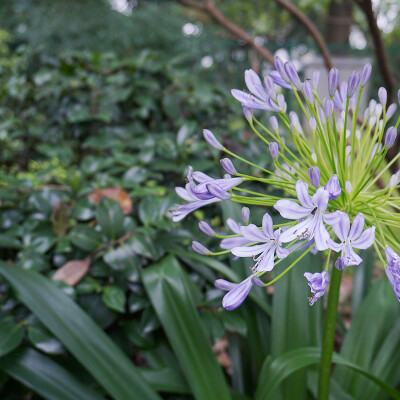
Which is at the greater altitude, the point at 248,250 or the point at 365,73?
the point at 365,73

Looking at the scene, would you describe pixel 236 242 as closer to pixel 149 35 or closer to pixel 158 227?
pixel 158 227

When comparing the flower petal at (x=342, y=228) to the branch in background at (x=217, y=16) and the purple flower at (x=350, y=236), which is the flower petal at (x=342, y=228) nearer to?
the purple flower at (x=350, y=236)

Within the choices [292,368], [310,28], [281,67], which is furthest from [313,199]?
[310,28]

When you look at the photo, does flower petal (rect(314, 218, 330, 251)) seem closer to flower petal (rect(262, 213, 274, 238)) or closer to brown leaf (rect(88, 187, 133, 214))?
flower petal (rect(262, 213, 274, 238))

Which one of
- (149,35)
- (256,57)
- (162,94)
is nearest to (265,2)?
(256,57)

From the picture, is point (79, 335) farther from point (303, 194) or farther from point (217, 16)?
point (217, 16)

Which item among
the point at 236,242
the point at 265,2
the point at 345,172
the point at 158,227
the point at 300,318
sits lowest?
the point at 265,2
